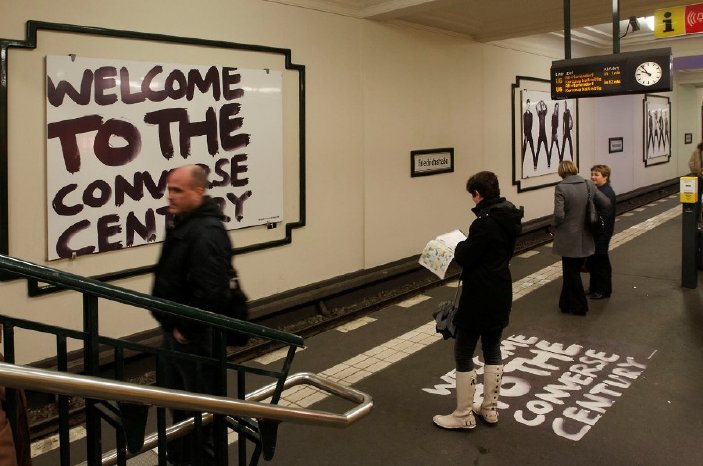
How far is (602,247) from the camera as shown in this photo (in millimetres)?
6297

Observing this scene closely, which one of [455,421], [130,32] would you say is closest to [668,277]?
[455,421]

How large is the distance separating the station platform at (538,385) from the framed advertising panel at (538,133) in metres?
3.09

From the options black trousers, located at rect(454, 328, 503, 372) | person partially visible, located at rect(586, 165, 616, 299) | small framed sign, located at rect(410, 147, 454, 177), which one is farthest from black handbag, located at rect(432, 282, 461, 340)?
small framed sign, located at rect(410, 147, 454, 177)

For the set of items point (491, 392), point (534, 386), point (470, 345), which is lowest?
point (534, 386)

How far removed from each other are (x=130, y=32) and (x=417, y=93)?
12.7 ft

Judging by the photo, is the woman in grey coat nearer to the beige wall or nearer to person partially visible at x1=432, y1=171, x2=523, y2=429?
the beige wall

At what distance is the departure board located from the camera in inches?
204

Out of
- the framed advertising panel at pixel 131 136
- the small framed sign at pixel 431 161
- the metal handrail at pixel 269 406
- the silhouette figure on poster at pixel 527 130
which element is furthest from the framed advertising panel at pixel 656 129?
the metal handrail at pixel 269 406

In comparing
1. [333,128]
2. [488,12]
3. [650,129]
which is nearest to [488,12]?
[488,12]

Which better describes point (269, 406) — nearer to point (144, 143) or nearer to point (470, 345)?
point (470, 345)

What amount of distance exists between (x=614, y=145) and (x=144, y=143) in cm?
1148

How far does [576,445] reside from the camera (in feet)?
11.4

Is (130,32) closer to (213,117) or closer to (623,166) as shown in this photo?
(213,117)

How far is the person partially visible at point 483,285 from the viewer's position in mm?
3525
